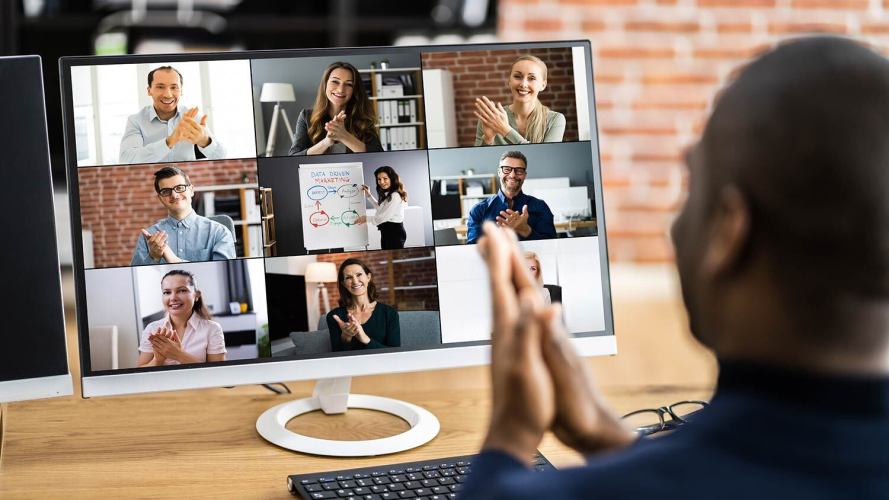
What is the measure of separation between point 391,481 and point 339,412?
280 millimetres

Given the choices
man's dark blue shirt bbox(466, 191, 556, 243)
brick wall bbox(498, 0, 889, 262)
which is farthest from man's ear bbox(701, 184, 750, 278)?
brick wall bbox(498, 0, 889, 262)

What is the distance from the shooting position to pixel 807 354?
467 millimetres

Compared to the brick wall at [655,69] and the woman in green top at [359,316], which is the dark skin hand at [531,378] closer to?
the woman in green top at [359,316]

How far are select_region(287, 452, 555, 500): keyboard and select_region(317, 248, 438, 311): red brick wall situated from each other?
191 mm

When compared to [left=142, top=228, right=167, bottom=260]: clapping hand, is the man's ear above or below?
below

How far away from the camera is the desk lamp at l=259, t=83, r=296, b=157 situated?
0.96 metres

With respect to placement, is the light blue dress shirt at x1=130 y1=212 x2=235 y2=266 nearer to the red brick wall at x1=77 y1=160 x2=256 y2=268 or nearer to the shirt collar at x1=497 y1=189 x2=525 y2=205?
the red brick wall at x1=77 y1=160 x2=256 y2=268

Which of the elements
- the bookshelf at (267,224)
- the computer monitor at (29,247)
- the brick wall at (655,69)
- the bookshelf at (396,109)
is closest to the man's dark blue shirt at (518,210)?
the bookshelf at (396,109)

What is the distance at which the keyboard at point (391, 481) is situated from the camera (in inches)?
32.9

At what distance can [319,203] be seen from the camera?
38.7 inches

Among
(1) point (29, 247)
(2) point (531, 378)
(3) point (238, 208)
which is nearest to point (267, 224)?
(3) point (238, 208)

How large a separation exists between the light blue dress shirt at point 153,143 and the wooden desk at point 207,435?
0.35 meters

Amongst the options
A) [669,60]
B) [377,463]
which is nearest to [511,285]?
[377,463]

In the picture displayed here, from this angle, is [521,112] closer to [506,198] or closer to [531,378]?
[506,198]
